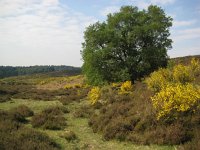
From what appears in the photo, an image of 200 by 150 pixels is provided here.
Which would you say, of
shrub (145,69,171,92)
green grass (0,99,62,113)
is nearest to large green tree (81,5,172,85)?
green grass (0,99,62,113)

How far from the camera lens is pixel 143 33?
28500 mm

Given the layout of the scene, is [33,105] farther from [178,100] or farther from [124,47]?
[178,100]

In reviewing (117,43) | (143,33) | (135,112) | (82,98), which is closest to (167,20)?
(143,33)

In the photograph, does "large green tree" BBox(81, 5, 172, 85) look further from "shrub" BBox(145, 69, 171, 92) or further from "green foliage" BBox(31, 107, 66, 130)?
"green foliage" BBox(31, 107, 66, 130)

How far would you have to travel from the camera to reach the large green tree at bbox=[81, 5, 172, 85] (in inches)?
1107

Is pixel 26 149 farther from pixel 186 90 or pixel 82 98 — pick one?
pixel 82 98

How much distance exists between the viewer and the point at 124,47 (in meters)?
29.2

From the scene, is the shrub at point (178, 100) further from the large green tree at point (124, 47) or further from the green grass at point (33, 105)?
the large green tree at point (124, 47)

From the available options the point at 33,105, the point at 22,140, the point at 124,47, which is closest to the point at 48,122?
the point at 22,140

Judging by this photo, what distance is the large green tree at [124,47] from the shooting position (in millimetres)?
28125

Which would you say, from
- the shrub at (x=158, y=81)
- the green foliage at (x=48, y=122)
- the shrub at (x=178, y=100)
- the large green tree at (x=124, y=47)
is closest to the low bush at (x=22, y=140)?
the green foliage at (x=48, y=122)

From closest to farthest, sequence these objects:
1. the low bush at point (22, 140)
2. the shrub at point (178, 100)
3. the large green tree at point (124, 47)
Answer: the low bush at point (22, 140), the shrub at point (178, 100), the large green tree at point (124, 47)

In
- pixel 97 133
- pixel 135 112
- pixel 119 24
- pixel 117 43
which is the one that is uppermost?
pixel 119 24

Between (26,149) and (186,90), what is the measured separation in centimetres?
733
